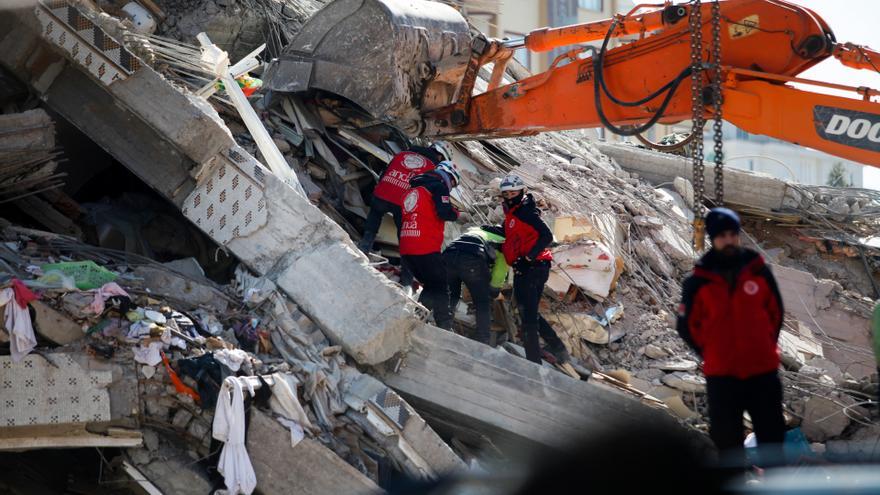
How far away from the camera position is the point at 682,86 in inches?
360

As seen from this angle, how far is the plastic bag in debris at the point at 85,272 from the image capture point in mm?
8430

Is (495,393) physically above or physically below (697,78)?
below

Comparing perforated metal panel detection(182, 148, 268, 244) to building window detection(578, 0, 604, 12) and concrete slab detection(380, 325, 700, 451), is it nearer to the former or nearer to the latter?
concrete slab detection(380, 325, 700, 451)

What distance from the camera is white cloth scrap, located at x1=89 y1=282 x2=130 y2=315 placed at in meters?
8.08

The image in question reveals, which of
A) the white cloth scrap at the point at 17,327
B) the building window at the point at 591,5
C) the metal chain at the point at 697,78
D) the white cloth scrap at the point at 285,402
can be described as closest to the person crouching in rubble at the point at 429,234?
the white cloth scrap at the point at 285,402

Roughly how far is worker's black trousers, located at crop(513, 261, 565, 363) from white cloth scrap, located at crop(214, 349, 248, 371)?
2.71m

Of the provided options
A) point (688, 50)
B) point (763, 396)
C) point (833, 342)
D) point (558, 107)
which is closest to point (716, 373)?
point (763, 396)

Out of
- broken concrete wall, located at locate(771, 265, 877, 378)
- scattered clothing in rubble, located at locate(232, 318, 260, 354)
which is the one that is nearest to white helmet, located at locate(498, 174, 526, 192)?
scattered clothing in rubble, located at locate(232, 318, 260, 354)

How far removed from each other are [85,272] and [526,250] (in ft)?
11.9

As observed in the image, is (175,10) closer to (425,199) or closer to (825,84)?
(425,199)

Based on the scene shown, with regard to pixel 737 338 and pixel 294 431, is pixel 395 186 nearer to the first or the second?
pixel 294 431

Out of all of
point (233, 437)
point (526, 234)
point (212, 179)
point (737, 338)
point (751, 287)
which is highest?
point (751, 287)

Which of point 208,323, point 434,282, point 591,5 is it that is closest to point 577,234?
point 434,282

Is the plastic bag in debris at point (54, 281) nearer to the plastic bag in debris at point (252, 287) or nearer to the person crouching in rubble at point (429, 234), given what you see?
the plastic bag in debris at point (252, 287)
